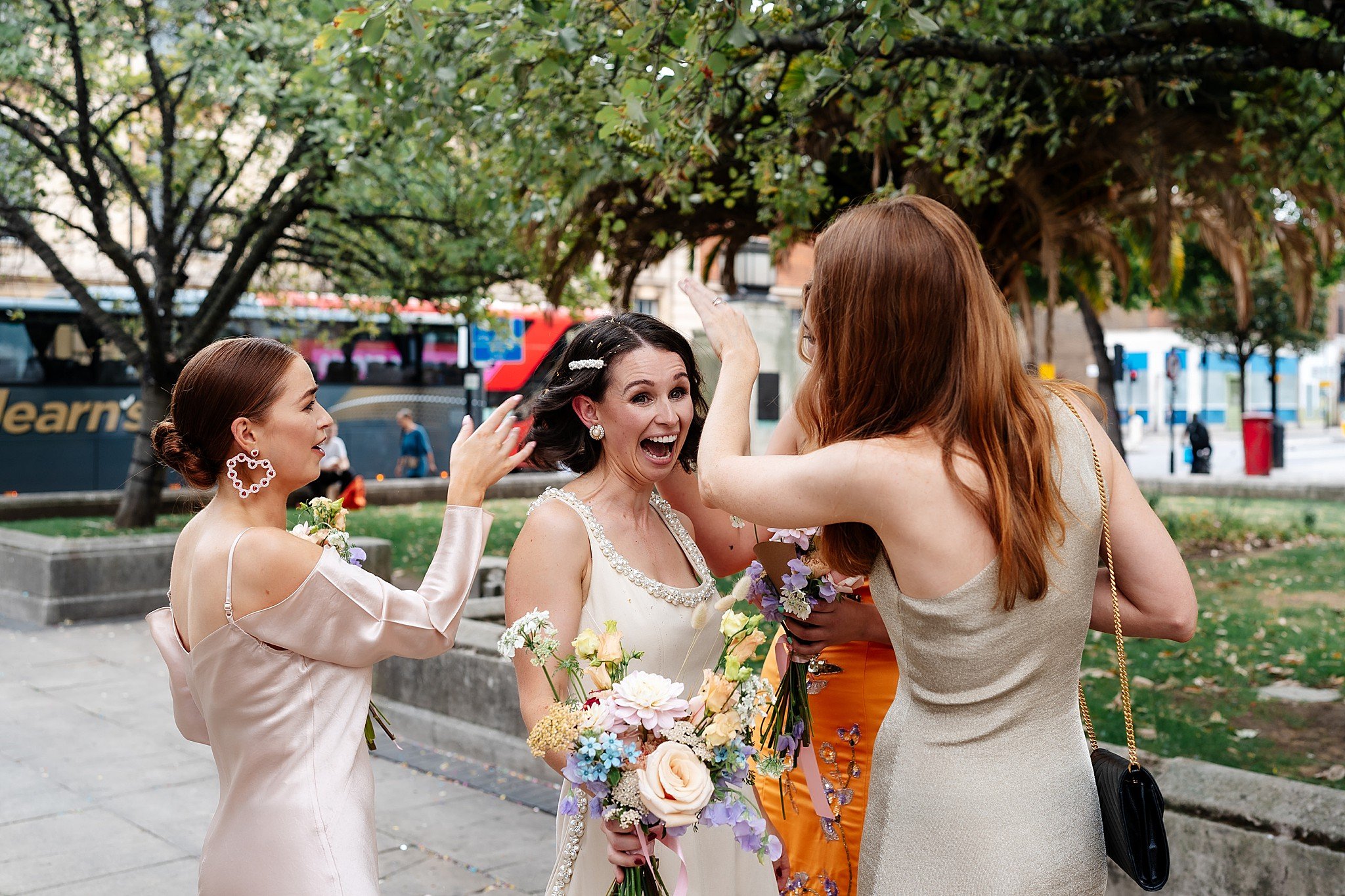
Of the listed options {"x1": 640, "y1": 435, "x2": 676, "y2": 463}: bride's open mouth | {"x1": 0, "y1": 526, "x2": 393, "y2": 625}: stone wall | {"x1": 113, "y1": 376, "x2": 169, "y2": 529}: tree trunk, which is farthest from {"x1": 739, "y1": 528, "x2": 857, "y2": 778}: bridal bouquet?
{"x1": 113, "y1": 376, "x2": 169, "y2": 529}: tree trunk

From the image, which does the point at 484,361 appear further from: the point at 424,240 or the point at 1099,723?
the point at 1099,723

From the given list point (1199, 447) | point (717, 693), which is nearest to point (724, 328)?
point (717, 693)

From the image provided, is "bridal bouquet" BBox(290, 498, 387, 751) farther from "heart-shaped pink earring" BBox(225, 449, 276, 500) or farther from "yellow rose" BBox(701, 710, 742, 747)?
"yellow rose" BBox(701, 710, 742, 747)

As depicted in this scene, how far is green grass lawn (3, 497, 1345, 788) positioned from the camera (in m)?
5.73

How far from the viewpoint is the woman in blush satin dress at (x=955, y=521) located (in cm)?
191

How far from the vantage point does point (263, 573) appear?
2.32 metres

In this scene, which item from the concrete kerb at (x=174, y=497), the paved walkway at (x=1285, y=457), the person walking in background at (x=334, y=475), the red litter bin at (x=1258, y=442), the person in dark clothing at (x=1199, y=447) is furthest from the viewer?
Answer: the paved walkway at (x=1285, y=457)

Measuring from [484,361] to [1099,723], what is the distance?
18116 mm

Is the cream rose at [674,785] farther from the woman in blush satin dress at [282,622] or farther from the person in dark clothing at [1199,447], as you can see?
the person in dark clothing at [1199,447]

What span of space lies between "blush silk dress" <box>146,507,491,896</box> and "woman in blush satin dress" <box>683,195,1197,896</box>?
72 centimetres

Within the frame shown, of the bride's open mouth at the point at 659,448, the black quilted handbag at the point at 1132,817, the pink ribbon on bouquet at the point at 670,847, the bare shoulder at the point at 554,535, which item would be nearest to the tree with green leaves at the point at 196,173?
the bride's open mouth at the point at 659,448

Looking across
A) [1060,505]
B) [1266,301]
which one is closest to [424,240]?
[1060,505]

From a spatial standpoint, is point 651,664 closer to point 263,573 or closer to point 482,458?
point 482,458

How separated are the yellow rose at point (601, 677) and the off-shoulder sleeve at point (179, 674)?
933mm
